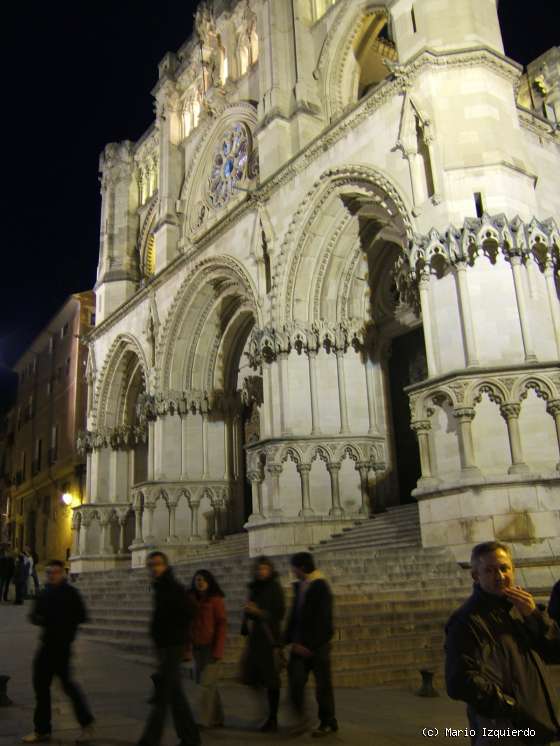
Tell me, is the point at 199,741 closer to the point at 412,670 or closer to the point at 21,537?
the point at 412,670

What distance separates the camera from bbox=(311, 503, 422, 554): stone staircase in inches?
569

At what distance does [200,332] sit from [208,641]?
1888 centimetres

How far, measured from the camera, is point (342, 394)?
18.2 m

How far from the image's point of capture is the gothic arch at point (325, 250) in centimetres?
1809

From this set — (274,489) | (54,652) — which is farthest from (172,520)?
(54,652)

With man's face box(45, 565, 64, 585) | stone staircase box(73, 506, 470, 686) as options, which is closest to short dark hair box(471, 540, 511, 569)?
man's face box(45, 565, 64, 585)

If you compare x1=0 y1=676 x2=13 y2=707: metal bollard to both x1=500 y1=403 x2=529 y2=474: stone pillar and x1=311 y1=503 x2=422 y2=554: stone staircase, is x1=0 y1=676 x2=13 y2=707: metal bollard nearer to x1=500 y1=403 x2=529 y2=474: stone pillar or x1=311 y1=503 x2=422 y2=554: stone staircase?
x1=311 y1=503 x2=422 y2=554: stone staircase

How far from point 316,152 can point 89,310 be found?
81.9 feet

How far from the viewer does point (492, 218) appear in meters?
13.2

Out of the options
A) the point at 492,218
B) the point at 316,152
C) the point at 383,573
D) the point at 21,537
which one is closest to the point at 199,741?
the point at 383,573

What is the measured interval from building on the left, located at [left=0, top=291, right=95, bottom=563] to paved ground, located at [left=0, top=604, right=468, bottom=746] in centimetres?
2608

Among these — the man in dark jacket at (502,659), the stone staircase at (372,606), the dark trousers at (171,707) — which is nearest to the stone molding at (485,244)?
the stone staircase at (372,606)

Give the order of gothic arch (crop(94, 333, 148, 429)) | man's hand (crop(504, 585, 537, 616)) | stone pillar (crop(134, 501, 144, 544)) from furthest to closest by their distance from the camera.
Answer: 1. gothic arch (crop(94, 333, 148, 429))
2. stone pillar (crop(134, 501, 144, 544))
3. man's hand (crop(504, 585, 537, 616))

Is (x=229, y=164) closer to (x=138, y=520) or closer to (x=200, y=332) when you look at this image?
(x=200, y=332)
